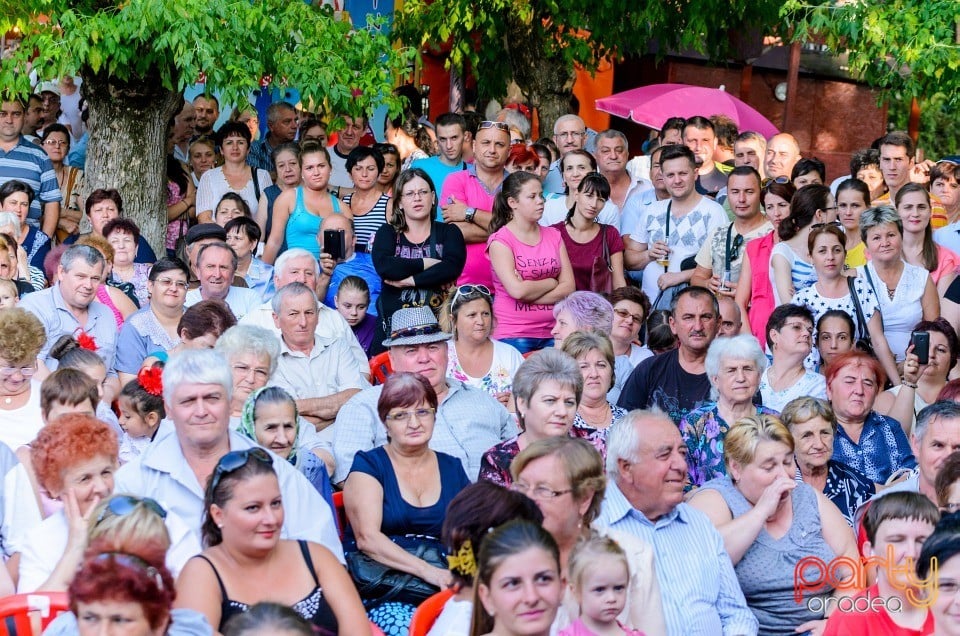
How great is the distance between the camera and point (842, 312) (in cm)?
776

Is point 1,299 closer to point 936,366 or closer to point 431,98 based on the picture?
point 936,366

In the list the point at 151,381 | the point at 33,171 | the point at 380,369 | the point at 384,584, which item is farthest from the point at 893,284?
the point at 33,171

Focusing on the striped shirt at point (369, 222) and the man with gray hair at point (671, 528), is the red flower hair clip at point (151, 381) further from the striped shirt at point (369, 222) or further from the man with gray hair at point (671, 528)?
the striped shirt at point (369, 222)

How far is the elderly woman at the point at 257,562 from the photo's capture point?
451 cm

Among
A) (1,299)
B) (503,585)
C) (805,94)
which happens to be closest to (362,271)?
(1,299)

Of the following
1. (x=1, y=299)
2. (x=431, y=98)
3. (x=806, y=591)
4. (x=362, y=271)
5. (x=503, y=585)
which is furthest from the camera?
(x=431, y=98)

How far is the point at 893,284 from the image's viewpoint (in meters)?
8.25

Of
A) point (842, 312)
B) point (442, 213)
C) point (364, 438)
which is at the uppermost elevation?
point (442, 213)

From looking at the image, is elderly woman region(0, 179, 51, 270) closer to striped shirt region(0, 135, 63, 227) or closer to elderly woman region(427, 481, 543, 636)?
striped shirt region(0, 135, 63, 227)

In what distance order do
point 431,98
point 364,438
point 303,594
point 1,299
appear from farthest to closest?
→ point 431,98 < point 1,299 < point 364,438 < point 303,594

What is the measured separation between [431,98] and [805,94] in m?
5.37

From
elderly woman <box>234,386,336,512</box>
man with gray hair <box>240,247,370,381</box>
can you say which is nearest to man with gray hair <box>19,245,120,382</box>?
man with gray hair <box>240,247,370,381</box>

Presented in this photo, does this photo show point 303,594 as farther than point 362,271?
No

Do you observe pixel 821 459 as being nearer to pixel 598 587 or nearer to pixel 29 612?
pixel 598 587
